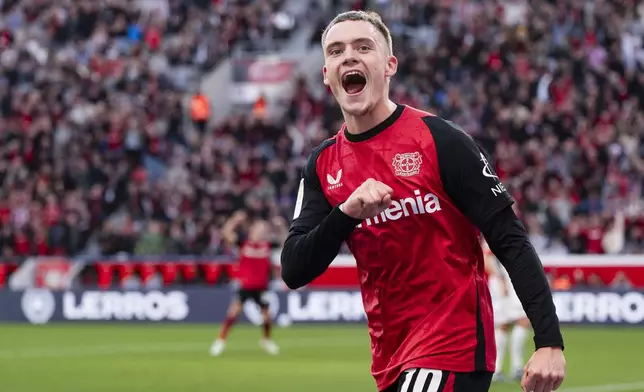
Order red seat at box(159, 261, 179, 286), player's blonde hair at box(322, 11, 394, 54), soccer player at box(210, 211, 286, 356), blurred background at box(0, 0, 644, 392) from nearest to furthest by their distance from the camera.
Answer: player's blonde hair at box(322, 11, 394, 54) < soccer player at box(210, 211, 286, 356) < blurred background at box(0, 0, 644, 392) < red seat at box(159, 261, 179, 286)

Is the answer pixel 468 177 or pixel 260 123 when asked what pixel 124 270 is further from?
pixel 468 177

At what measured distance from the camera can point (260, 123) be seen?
31156 millimetres

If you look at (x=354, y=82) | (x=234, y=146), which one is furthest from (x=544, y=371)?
(x=234, y=146)

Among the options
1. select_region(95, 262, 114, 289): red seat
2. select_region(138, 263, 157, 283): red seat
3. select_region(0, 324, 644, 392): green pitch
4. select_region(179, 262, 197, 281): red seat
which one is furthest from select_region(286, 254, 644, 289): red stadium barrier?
select_region(95, 262, 114, 289): red seat

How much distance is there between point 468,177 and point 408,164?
0.91ft

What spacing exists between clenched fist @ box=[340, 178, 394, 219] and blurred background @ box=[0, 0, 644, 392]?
15550mm

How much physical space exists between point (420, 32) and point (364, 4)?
1.66m

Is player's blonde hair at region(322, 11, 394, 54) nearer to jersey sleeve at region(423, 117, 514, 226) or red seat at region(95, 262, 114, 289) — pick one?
jersey sleeve at region(423, 117, 514, 226)

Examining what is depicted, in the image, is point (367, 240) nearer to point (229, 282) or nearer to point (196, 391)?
point (196, 391)

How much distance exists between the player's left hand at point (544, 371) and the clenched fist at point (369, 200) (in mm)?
778

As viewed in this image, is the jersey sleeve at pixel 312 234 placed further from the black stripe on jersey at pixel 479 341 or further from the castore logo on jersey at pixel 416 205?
the black stripe on jersey at pixel 479 341

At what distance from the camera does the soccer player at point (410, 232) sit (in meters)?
5.23

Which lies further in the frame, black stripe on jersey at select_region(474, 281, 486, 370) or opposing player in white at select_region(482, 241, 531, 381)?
opposing player in white at select_region(482, 241, 531, 381)

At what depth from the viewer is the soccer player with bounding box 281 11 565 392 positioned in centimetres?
523
